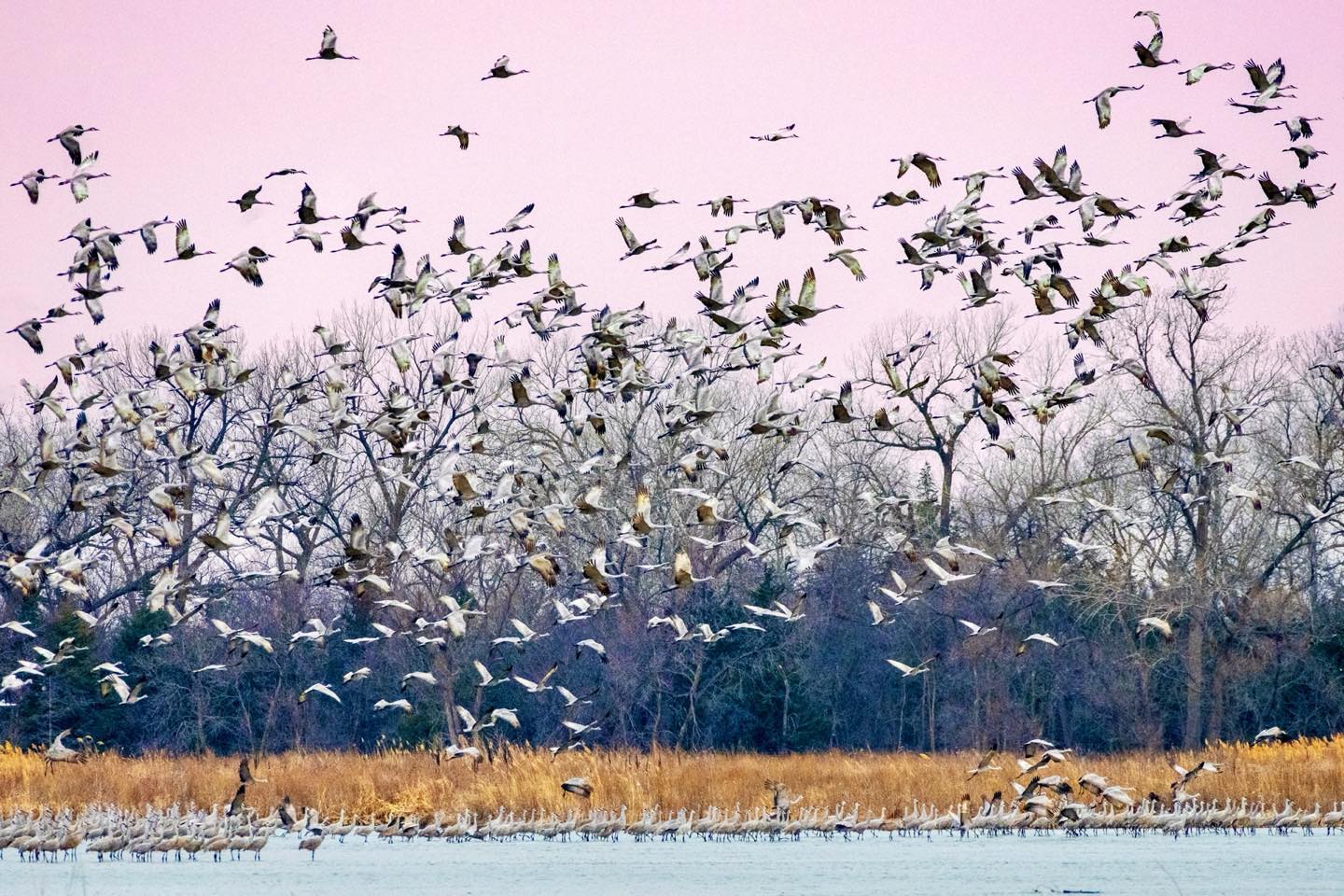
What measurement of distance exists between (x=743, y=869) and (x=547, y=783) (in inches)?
216

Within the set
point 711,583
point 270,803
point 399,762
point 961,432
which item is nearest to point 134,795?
point 270,803

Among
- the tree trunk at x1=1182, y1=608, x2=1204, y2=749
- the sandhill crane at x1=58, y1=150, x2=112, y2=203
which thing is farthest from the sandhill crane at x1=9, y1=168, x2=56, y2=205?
the tree trunk at x1=1182, y1=608, x2=1204, y2=749

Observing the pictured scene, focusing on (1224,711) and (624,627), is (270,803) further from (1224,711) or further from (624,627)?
(1224,711)

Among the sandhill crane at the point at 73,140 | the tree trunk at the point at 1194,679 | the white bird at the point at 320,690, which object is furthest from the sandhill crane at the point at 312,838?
the tree trunk at the point at 1194,679

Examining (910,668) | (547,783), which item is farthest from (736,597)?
(547,783)

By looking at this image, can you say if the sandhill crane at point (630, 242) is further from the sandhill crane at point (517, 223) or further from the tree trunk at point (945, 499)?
the tree trunk at point (945, 499)

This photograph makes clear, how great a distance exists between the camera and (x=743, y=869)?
19656mm

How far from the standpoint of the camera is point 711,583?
144 feet

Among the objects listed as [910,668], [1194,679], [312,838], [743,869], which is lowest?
[743,869]

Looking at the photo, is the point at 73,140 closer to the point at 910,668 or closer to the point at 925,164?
the point at 925,164

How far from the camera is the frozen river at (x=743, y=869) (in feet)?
59.1

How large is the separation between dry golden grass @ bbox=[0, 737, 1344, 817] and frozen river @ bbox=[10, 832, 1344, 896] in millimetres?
1733

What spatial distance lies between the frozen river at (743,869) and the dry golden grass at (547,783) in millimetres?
1733

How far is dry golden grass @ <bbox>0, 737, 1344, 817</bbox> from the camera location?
24047mm
